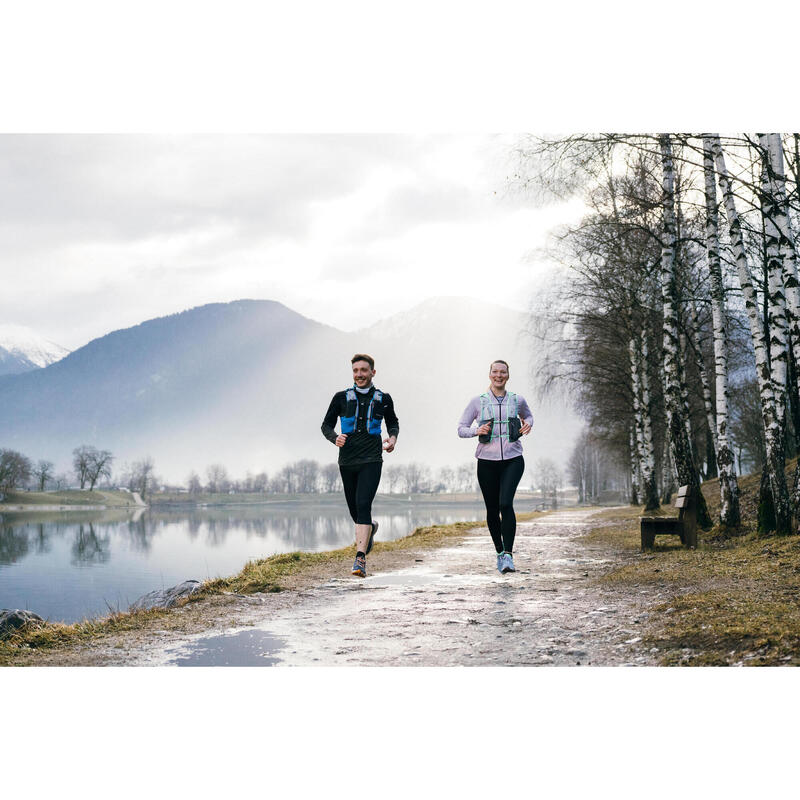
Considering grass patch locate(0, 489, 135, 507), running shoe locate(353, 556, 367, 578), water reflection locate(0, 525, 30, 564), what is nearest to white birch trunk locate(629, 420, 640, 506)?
running shoe locate(353, 556, 367, 578)

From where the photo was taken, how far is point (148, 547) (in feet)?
100.0

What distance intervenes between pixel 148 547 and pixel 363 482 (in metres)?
25.4

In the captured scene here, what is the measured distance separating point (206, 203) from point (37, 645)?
27.9 feet

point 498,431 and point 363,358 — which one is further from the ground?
point 363,358

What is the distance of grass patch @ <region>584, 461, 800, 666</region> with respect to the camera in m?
4.87

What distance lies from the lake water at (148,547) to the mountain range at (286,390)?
3.12 m

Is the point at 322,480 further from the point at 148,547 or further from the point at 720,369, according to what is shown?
the point at 720,369

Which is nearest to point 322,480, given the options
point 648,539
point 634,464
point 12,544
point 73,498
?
point 634,464

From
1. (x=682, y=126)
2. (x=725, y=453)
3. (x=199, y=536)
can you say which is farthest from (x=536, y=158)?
(x=199, y=536)

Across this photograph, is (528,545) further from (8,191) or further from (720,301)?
(8,191)

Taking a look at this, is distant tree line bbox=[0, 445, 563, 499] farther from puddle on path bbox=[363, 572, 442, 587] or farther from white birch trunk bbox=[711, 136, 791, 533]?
white birch trunk bbox=[711, 136, 791, 533]

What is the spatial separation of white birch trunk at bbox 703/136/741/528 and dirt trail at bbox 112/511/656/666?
3.30m

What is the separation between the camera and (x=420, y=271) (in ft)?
40.9

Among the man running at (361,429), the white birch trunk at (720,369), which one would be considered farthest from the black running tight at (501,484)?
the white birch trunk at (720,369)
